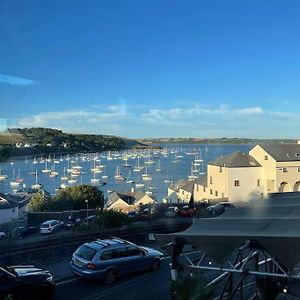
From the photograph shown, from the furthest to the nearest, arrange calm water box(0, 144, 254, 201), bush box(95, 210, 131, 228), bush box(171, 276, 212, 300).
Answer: calm water box(0, 144, 254, 201)
bush box(95, 210, 131, 228)
bush box(171, 276, 212, 300)

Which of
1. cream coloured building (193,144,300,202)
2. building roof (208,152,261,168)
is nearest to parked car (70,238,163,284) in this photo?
cream coloured building (193,144,300,202)

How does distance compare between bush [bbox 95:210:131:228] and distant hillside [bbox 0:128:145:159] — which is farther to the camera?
distant hillside [bbox 0:128:145:159]

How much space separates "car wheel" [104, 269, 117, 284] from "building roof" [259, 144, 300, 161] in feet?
101

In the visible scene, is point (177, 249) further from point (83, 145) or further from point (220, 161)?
point (220, 161)

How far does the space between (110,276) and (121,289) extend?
404 mm

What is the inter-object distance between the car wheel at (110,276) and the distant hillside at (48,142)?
43.2 ft

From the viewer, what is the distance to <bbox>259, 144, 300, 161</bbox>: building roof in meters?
36.7

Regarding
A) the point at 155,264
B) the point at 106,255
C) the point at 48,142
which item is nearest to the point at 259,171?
the point at 48,142

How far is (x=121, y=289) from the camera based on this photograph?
752 cm

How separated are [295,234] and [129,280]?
14.1 feet

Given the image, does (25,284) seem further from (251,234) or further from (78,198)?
(78,198)

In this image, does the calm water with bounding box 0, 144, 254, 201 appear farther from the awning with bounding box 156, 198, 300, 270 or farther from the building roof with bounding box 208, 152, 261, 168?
the awning with bounding box 156, 198, 300, 270

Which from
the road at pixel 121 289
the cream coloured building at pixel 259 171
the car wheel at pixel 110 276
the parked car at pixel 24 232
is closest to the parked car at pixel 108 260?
the car wheel at pixel 110 276

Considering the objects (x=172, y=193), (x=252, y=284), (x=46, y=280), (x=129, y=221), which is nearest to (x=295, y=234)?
(x=252, y=284)
